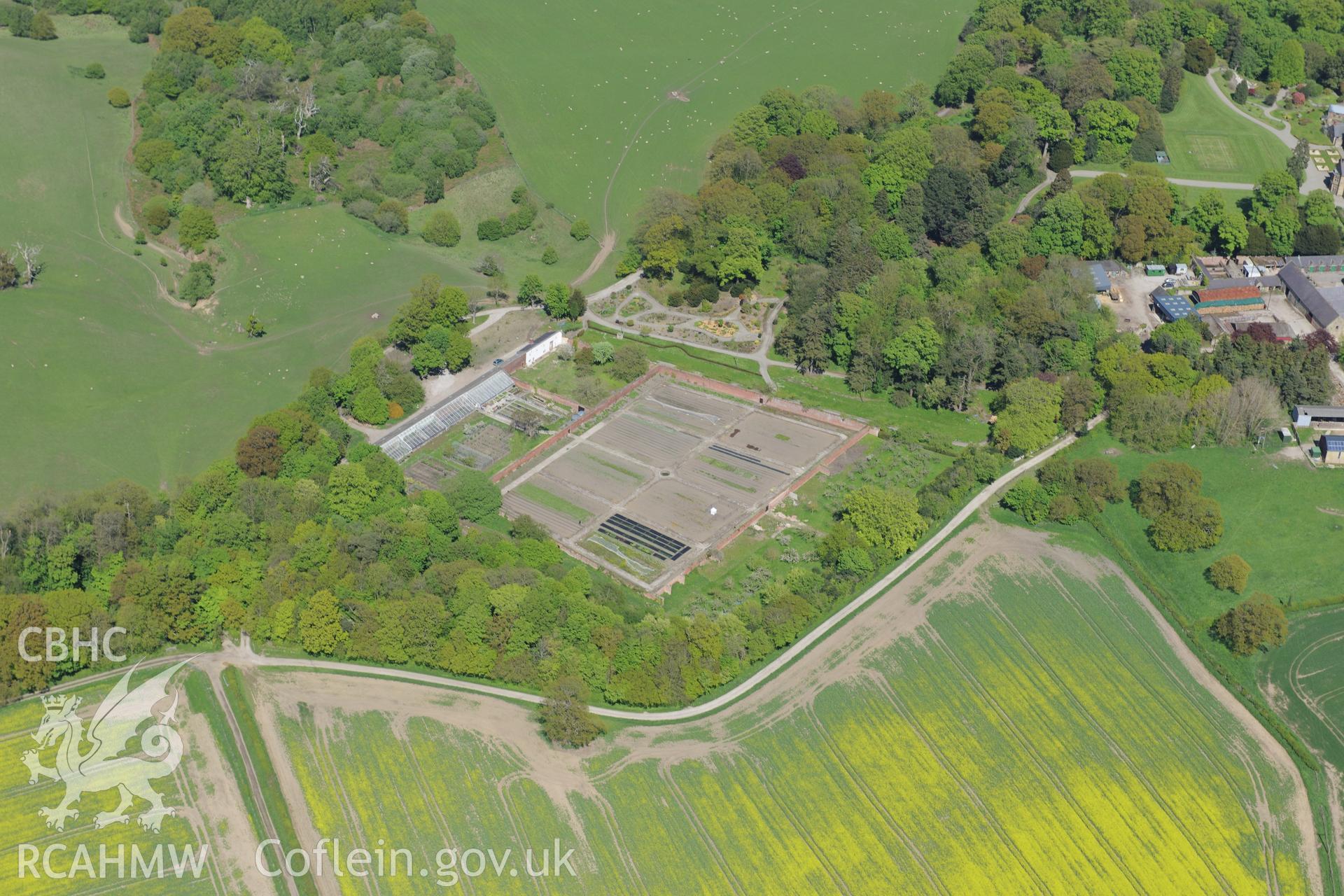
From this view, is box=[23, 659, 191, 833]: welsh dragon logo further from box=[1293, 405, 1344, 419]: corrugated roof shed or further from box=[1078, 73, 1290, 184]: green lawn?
box=[1078, 73, 1290, 184]: green lawn

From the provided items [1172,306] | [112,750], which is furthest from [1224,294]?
[112,750]

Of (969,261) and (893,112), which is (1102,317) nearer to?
(969,261)

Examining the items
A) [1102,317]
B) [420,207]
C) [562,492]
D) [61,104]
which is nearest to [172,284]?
[420,207]

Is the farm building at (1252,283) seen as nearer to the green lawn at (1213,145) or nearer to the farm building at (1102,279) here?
the farm building at (1102,279)

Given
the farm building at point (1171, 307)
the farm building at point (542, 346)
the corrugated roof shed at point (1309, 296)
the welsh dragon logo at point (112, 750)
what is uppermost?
the corrugated roof shed at point (1309, 296)

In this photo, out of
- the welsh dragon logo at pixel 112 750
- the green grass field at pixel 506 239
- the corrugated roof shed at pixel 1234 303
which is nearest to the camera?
the welsh dragon logo at pixel 112 750

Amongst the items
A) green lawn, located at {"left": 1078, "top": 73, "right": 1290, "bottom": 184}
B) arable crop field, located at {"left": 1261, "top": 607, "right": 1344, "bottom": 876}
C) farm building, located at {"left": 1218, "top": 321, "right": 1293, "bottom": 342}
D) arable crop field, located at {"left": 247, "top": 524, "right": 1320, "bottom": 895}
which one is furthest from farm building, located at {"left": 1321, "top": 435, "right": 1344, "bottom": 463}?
green lawn, located at {"left": 1078, "top": 73, "right": 1290, "bottom": 184}

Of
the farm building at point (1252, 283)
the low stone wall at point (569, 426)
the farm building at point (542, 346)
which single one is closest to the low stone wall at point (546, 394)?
the low stone wall at point (569, 426)

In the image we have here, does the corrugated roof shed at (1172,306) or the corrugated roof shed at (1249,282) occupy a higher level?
the corrugated roof shed at (1249,282)
